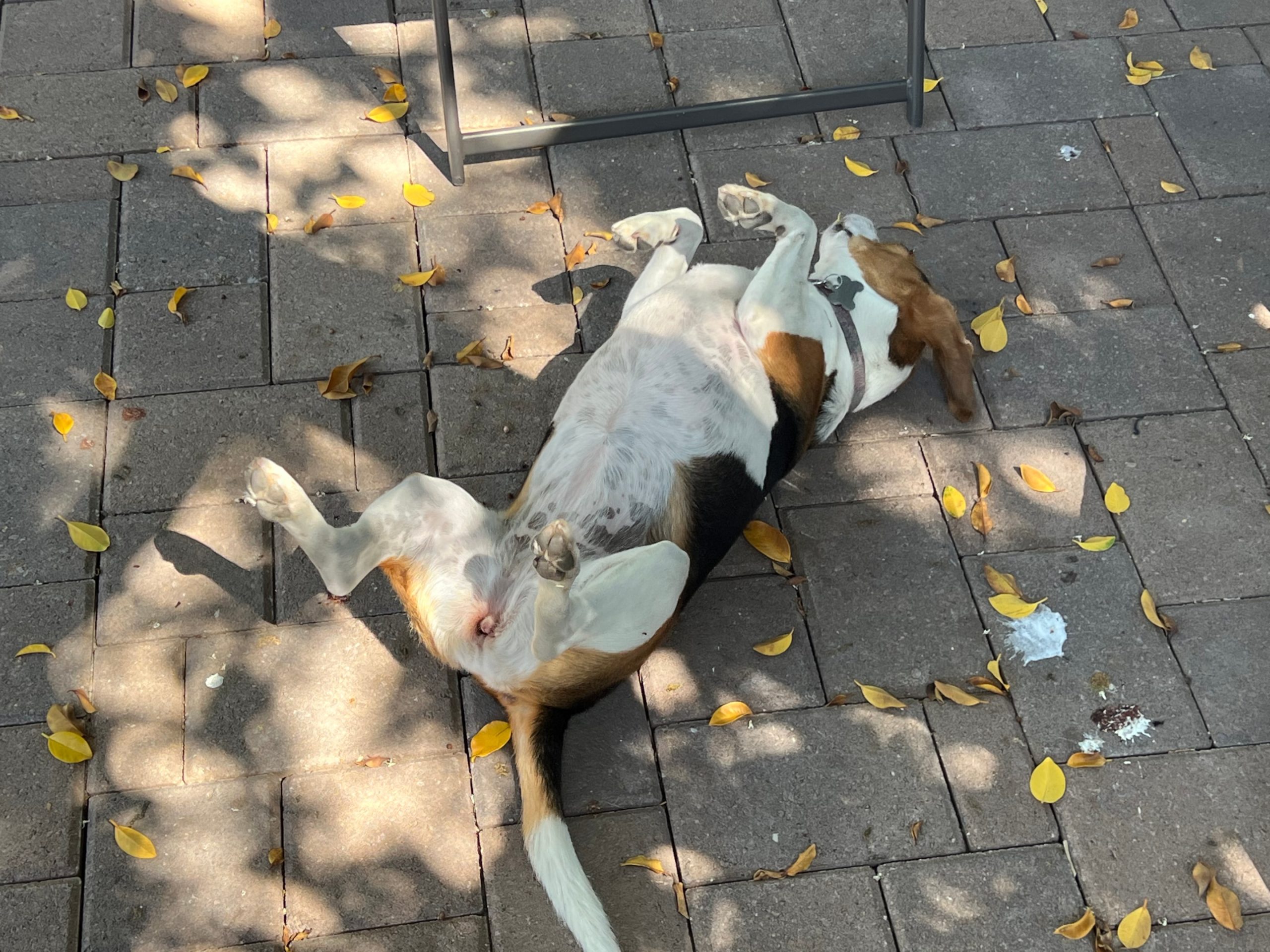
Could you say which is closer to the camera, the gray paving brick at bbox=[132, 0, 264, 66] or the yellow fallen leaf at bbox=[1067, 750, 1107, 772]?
the yellow fallen leaf at bbox=[1067, 750, 1107, 772]

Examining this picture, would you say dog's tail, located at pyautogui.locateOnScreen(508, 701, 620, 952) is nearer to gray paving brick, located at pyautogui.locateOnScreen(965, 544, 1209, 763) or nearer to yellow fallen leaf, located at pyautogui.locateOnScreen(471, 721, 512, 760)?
yellow fallen leaf, located at pyautogui.locateOnScreen(471, 721, 512, 760)

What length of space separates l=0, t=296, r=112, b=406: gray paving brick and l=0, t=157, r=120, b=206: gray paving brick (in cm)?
47

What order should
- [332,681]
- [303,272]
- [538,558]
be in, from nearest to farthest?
[538,558] → [332,681] → [303,272]

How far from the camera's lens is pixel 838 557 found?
3498mm

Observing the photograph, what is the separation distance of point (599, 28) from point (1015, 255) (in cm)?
193

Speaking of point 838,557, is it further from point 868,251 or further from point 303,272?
point 303,272

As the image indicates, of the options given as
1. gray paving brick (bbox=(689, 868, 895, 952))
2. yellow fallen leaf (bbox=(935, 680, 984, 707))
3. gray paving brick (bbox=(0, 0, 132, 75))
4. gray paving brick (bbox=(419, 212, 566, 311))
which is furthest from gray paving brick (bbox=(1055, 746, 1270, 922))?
gray paving brick (bbox=(0, 0, 132, 75))

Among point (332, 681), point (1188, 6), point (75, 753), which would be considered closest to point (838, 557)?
point (332, 681)

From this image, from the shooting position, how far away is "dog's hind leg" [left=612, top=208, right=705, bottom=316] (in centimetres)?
365

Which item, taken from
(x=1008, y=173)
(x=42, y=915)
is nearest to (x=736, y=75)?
(x=1008, y=173)

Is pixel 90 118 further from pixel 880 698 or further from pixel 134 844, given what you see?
pixel 880 698

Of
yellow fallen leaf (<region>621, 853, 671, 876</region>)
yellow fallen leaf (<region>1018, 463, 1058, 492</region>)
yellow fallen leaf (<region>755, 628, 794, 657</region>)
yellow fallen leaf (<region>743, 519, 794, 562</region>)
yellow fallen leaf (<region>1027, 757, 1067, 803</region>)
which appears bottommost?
yellow fallen leaf (<region>1027, 757, 1067, 803</region>)

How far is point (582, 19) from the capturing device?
15.0 feet

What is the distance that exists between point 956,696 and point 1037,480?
2.75ft
